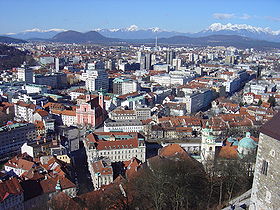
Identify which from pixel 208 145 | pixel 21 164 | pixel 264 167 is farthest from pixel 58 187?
pixel 264 167

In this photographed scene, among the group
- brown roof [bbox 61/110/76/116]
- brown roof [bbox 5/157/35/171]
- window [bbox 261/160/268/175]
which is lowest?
brown roof [bbox 5/157/35/171]

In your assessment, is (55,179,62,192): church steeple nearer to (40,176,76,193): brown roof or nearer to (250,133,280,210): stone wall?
(40,176,76,193): brown roof

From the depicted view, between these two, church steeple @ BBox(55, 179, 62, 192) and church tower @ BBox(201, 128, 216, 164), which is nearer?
church steeple @ BBox(55, 179, 62, 192)

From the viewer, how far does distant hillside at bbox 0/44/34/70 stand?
7886 centimetres

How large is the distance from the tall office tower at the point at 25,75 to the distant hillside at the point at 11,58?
20.3 m

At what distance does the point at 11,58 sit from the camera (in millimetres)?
85125

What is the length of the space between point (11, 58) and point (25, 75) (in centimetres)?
3241

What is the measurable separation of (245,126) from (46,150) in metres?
20.8

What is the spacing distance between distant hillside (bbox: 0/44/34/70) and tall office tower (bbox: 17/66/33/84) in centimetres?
2035

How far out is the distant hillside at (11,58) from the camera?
259ft

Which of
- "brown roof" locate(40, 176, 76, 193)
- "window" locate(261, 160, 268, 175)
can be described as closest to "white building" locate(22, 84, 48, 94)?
"brown roof" locate(40, 176, 76, 193)

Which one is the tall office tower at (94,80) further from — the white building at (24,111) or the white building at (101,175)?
the white building at (101,175)

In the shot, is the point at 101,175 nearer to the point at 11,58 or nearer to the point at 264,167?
the point at 264,167

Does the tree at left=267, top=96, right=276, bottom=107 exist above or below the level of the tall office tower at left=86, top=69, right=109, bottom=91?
below
